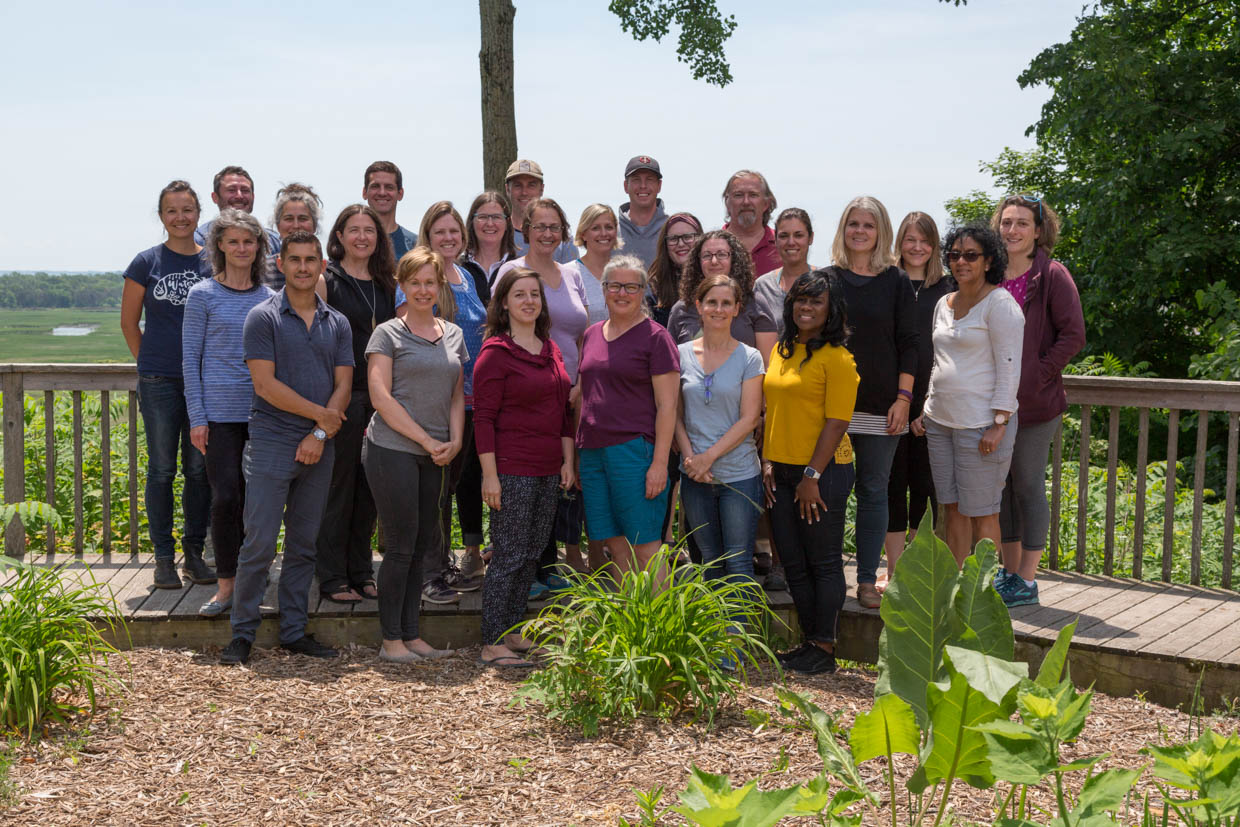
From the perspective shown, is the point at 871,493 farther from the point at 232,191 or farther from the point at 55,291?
the point at 55,291

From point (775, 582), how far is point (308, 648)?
2.21m

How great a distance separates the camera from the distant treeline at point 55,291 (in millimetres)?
97250

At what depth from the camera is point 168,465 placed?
513 centimetres

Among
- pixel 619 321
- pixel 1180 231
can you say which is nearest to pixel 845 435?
pixel 619 321

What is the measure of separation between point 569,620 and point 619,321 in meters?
1.27

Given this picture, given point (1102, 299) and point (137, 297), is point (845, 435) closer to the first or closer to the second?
point (137, 297)

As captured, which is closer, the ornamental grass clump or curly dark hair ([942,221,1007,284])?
the ornamental grass clump

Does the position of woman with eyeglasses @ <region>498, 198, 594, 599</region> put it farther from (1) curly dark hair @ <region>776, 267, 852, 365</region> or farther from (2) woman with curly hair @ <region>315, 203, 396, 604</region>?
(1) curly dark hair @ <region>776, 267, 852, 365</region>

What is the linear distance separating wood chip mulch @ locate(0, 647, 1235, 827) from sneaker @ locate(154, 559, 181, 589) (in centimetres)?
78

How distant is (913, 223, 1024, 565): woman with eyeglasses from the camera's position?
4547mm

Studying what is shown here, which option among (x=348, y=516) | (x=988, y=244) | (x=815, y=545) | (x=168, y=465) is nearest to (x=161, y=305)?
(x=168, y=465)

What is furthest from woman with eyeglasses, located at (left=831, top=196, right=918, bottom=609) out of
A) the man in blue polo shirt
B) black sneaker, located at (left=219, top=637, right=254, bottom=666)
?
black sneaker, located at (left=219, top=637, right=254, bottom=666)

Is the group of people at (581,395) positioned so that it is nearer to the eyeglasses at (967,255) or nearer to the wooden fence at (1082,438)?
the eyeglasses at (967,255)

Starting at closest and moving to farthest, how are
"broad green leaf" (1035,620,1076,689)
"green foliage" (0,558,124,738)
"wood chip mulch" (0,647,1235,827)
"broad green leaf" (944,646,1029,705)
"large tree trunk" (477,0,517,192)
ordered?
"broad green leaf" (944,646,1029,705), "broad green leaf" (1035,620,1076,689), "wood chip mulch" (0,647,1235,827), "green foliage" (0,558,124,738), "large tree trunk" (477,0,517,192)
